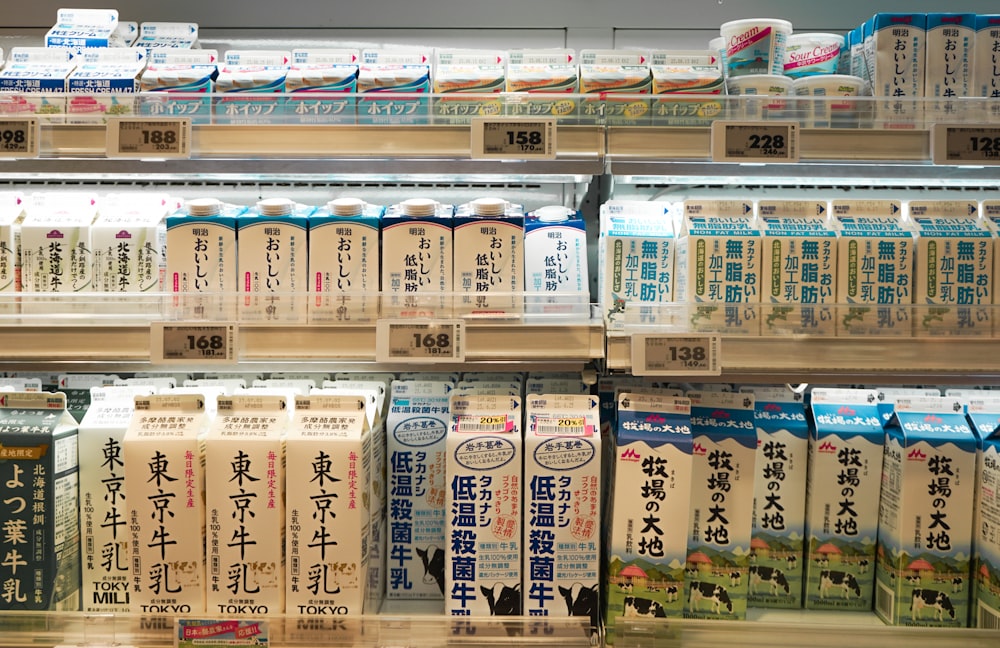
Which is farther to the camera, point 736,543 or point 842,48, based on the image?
point 842,48

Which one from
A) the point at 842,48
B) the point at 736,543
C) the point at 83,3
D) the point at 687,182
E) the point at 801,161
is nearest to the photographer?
the point at 801,161

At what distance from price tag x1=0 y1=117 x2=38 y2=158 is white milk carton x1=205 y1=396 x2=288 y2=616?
2.06ft

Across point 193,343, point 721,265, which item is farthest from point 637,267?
point 193,343

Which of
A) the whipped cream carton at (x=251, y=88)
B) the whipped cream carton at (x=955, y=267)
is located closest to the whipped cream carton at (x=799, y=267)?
the whipped cream carton at (x=955, y=267)

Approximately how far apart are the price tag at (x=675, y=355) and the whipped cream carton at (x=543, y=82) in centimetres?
46

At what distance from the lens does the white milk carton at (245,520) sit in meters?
1.47

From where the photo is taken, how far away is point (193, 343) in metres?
1.42

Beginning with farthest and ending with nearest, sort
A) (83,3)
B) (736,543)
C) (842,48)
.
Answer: (83,3) → (842,48) → (736,543)

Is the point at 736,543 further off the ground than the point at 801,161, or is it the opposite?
the point at 801,161

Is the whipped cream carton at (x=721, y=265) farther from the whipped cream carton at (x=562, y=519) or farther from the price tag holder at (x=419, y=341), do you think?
the price tag holder at (x=419, y=341)

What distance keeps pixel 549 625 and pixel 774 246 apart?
864mm

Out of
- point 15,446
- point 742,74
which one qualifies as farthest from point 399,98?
point 15,446

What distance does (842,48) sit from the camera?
1748mm

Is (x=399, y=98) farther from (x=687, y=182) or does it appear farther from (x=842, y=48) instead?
(x=842, y=48)
